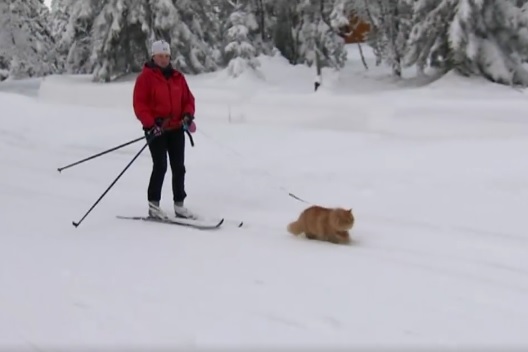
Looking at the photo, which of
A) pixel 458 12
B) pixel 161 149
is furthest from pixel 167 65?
pixel 458 12

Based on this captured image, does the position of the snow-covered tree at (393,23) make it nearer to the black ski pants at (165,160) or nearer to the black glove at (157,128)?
the black ski pants at (165,160)

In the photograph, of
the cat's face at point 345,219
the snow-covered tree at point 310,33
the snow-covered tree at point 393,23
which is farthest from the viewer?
the snow-covered tree at point 310,33

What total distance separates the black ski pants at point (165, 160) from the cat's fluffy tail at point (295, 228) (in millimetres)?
1515

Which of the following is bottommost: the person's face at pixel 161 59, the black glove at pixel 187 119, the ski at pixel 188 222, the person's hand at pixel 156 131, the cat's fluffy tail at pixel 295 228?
Result: the ski at pixel 188 222

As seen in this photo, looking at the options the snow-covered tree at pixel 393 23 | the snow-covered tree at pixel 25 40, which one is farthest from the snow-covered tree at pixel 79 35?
the snow-covered tree at pixel 393 23

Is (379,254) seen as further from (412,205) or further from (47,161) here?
(47,161)

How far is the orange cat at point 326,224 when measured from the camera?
5.97 metres

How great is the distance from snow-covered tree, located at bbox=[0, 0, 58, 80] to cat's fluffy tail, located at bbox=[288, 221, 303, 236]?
65.1ft

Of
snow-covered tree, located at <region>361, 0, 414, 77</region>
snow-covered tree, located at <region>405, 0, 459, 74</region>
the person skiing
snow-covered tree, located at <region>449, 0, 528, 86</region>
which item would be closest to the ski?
the person skiing

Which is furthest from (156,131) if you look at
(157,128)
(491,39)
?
(491,39)

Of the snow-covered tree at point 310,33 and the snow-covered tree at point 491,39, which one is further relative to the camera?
the snow-covered tree at point 310,33

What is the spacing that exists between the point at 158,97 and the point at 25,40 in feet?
61.6

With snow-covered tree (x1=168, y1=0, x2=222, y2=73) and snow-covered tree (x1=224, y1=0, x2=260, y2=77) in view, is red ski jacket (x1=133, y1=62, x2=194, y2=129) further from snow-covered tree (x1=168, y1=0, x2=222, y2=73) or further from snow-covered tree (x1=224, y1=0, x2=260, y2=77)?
snow-covered tree (x1=168, y1=0, x2=222, y2=73)

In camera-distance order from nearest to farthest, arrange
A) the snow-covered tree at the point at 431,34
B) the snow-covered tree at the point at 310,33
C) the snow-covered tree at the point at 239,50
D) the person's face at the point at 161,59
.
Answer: the person's face at the point at 161,59, the snow-covered tree at the point at 431,34, the snow-covered tree at the point at 239,50, the snow-covered tree at the point at 310,33
